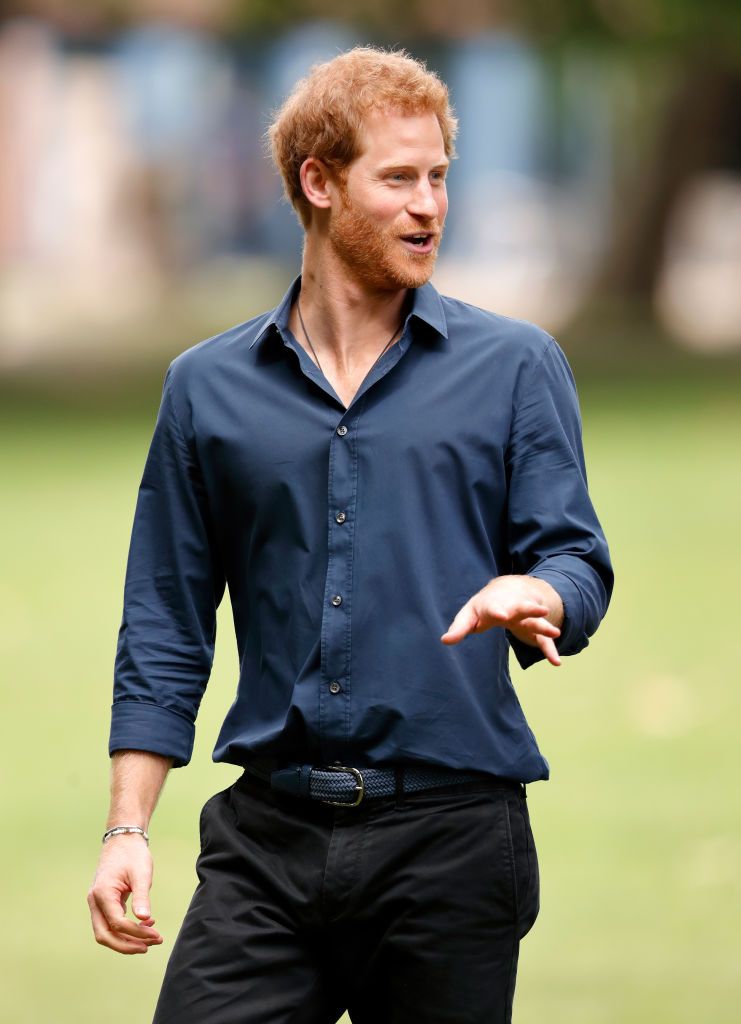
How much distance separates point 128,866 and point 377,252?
1181 millimetres

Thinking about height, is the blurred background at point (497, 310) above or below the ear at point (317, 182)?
below

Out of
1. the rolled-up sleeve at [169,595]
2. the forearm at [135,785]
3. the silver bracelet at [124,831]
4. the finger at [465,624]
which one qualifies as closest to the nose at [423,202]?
the rolled-up sleeve at [169,595]

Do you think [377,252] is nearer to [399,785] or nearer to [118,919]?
[399,785]

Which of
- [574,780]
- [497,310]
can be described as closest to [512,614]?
[574,780]

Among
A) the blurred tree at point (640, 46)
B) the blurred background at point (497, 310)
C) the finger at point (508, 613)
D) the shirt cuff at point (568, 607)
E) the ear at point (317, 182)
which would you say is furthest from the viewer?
the blurred tree at point (640, 46)

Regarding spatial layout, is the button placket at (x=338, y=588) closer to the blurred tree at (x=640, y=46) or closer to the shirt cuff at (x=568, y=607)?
the shirt cuff at (x=568, y=607)

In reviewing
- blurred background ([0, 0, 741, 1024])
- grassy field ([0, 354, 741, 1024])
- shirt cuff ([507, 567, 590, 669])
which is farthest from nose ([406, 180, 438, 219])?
grassy field ([0, 354, 741, 1024])

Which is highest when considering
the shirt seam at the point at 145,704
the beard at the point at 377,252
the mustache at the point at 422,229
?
the mustache at the point at 422,229

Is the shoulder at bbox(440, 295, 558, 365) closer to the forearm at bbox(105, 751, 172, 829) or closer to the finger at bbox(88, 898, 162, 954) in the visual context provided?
the forearm at bbox(105, 751, 172, 829)

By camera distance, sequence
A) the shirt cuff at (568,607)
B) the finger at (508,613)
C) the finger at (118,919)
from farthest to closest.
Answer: the finger at (118,919)
the shirt cuff at (568,607)
the finger at (508,613)

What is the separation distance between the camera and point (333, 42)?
1254 inches

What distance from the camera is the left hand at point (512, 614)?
333 centimetres

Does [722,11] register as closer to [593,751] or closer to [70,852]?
[593,751]

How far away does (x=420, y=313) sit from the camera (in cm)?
384
